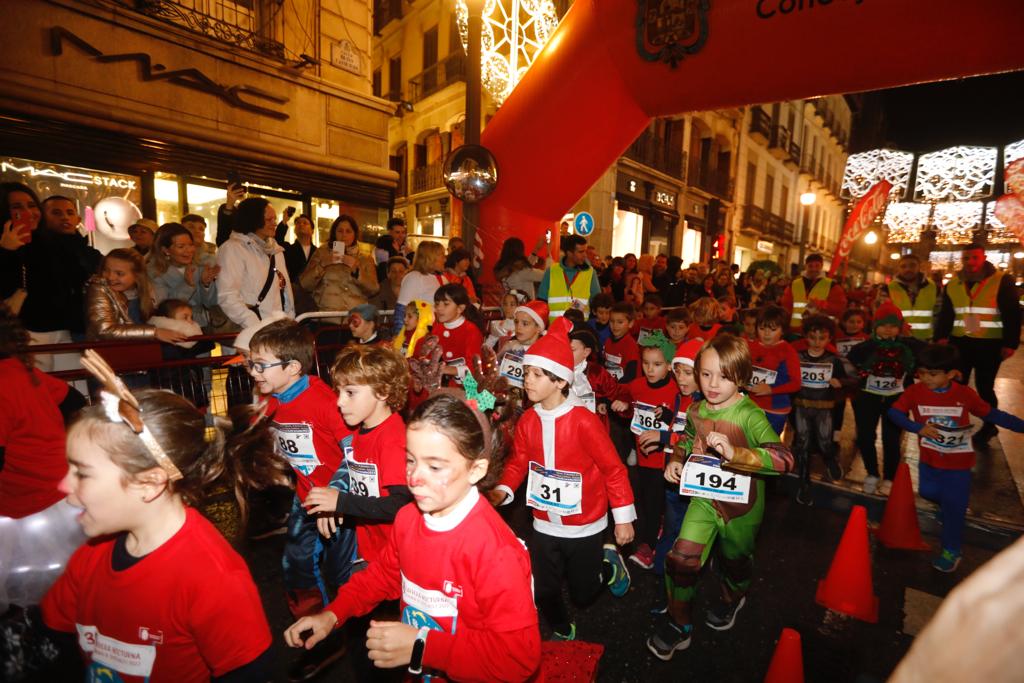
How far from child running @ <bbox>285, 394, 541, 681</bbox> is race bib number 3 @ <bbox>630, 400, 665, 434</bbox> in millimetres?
2291

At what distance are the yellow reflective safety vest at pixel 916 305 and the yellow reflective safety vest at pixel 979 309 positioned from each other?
0.82 ft

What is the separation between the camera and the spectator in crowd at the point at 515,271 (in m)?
6.78

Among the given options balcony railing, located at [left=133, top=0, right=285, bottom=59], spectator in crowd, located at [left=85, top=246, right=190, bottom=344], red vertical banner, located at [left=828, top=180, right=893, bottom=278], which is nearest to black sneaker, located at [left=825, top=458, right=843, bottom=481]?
spectator in crowd, located at [left=85, top=246, right=190, bottom=344]

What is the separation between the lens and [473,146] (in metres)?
6.84

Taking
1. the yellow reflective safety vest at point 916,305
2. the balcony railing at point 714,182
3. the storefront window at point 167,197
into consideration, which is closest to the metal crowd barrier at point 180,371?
the storefront window at point 167,197

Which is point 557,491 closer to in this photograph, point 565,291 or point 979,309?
point 565,291

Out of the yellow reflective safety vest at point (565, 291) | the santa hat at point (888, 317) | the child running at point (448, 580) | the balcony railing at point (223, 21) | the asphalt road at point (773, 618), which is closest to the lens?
the child running at point (448, 580)

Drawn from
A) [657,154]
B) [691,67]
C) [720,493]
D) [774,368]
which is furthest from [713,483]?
[657,154]

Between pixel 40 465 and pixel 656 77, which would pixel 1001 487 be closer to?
pixel 656 77

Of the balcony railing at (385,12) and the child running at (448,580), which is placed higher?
the balcony railing at (385,12)

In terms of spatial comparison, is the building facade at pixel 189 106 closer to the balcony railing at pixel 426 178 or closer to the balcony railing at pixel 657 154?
the balcony railing at pixel 426 178

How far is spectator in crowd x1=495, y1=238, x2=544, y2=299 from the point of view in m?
6.78

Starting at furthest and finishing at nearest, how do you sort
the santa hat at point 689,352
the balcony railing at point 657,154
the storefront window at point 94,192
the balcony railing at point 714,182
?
1. the balcony railing at point 714,182
2. the balcony railing at point 657,154
3. the storefront window at point 94,192
4. the santa hat at point 689,352

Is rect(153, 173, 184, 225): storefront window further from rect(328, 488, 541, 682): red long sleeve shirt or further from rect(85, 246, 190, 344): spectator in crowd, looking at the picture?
rect(328, 488, 541, 682): red long sleeve shirt
